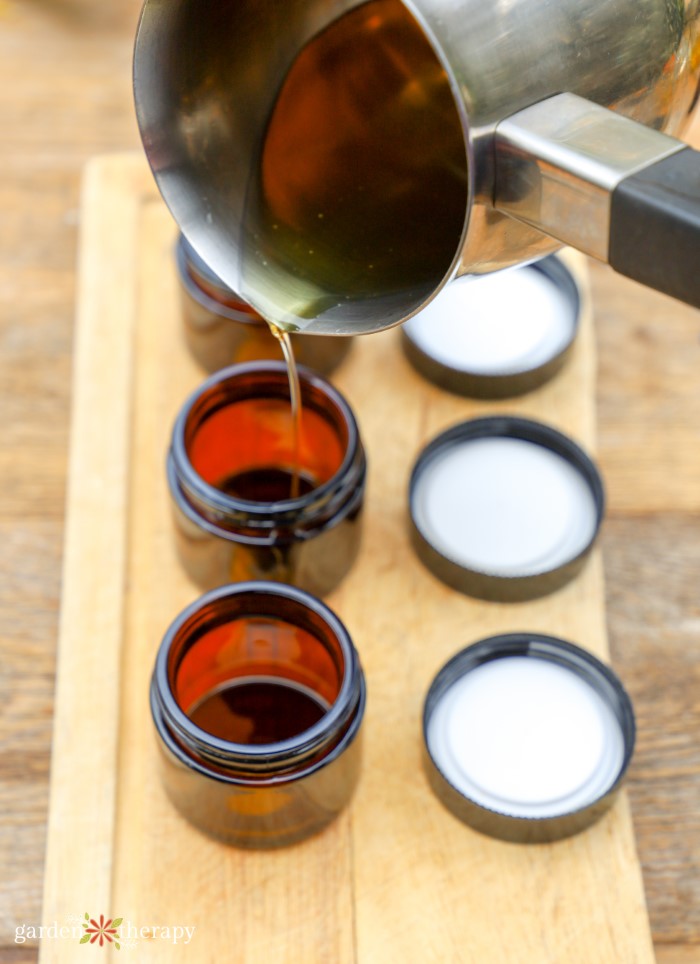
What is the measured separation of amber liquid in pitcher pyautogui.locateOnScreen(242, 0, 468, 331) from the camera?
1.84 ft

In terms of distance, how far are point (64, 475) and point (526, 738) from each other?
0.30 m

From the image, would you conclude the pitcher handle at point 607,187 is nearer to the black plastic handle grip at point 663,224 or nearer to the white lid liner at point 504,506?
the black plastic handle grip at point 663,224

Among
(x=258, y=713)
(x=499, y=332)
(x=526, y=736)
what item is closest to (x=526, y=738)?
(x=526, y=736)

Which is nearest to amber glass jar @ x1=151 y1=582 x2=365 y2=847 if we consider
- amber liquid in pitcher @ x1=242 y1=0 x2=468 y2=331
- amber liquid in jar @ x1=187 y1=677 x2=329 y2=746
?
amber liquid in jar @ x1=187 y1=677 x2=329 y2=746

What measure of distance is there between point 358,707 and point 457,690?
0.08 metres

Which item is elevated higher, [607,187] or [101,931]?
[607,187]

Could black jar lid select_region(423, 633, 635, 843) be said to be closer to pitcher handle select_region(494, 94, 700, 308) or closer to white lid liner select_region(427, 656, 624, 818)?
white lid liner select_region(427, 656, 624, 818)

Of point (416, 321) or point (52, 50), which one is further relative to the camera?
point (52, 50)

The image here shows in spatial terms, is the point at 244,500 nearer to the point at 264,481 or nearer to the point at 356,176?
the point at 264,481

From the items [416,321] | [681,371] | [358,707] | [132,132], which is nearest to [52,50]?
[132,132]

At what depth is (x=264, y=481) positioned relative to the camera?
0.72m

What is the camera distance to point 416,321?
0.78 meters

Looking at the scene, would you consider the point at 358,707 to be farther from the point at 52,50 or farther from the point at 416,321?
the point at 52,50

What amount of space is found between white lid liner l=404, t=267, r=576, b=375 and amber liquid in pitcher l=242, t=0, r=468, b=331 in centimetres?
18
